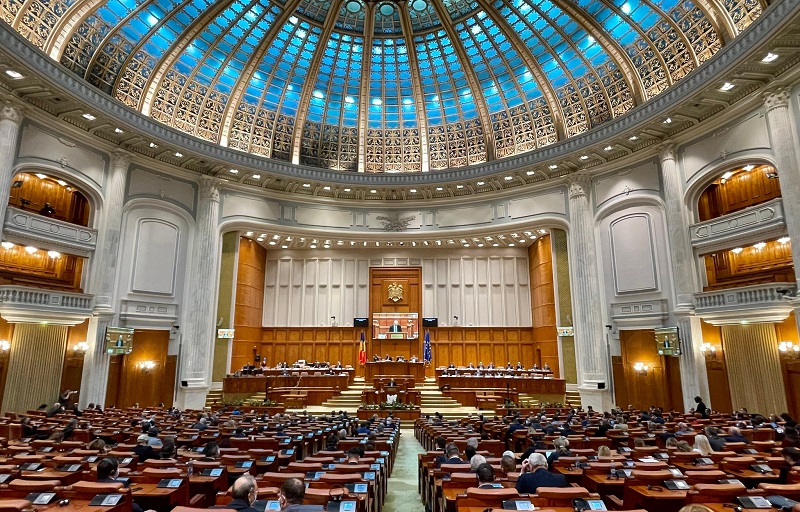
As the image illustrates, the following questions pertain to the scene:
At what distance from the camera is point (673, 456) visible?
5.94 m

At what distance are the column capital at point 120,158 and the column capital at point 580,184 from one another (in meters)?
16.3

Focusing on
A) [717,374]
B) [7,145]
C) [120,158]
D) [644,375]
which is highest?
[120,158]

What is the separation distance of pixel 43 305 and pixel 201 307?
511 cm

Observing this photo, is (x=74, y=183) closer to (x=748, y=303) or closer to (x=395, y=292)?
(x=395, y=292)

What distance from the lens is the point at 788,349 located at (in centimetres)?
1237

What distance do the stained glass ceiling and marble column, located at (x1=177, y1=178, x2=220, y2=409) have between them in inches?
122

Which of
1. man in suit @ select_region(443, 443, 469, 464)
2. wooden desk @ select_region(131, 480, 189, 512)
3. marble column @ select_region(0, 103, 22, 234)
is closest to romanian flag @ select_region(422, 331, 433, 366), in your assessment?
man in suit @ select_region(443, 443, 469, 464)

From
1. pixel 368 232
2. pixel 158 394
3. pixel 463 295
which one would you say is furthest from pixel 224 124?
pixel 463 295

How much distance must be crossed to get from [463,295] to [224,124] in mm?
13298

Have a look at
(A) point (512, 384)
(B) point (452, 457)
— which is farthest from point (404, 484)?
(A) point (512, 384)

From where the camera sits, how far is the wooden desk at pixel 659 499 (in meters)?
4.07

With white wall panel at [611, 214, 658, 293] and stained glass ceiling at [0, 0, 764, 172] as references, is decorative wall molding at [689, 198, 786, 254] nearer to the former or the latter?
white wall panel at [611, 214, 658, 293]

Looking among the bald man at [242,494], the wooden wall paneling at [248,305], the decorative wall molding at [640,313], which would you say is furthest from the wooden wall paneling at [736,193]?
the wooden wall paneling at [248,305]

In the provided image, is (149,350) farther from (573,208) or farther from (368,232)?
(573,208)
